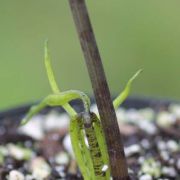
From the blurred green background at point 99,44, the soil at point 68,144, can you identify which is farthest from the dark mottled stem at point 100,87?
the blurred green background at point 99,44

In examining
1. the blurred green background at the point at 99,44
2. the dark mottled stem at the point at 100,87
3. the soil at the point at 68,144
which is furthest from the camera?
the blurred green background at the point at 99,44

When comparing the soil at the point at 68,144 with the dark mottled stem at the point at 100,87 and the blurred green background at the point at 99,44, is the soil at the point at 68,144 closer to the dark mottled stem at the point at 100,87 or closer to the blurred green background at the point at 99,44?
the dark mottled stem at the point at 100,87

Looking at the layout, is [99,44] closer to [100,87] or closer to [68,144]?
[68,144]

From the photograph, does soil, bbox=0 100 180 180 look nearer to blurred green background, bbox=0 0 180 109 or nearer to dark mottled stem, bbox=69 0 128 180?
dark mottled stem, bbox=69 0 128 180

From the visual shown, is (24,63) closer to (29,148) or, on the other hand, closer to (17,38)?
(17,38)

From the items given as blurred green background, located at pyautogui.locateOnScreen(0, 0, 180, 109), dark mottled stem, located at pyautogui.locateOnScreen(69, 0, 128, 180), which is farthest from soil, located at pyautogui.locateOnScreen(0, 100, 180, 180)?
blurred green background, located at pyautogui.locateOnScreen(0, 0, 180, 109)

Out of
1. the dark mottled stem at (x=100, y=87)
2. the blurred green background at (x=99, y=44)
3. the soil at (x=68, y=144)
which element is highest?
the dark mottled stem at (x=100, y=87)
